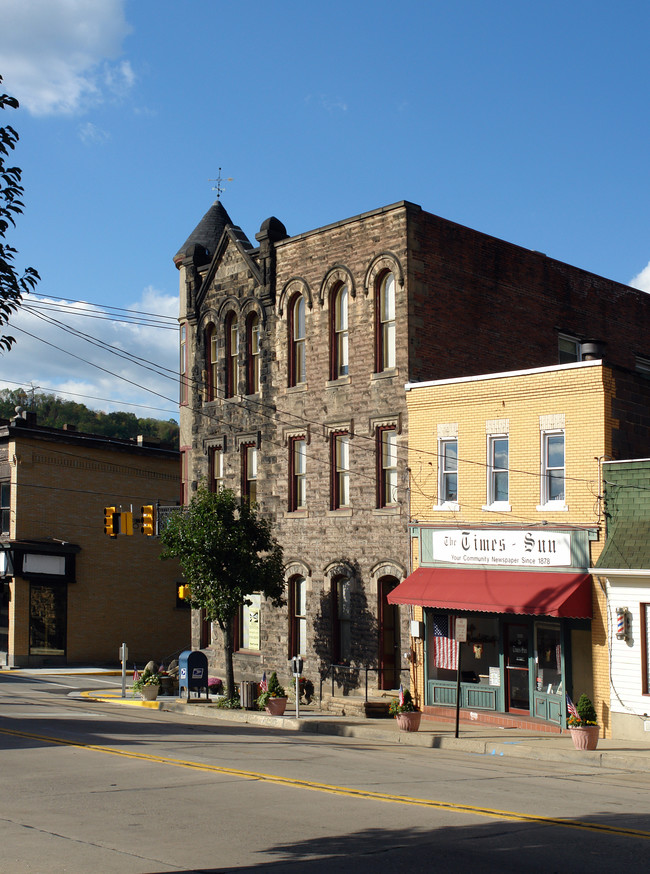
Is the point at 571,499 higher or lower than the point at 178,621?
higher

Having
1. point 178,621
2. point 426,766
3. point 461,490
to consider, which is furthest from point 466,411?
point 178,621

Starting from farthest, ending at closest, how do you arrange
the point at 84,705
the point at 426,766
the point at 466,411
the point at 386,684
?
the point at 84,705, the point at 386,684, the point at 466,411, the point at 426,766

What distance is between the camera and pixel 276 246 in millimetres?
31047

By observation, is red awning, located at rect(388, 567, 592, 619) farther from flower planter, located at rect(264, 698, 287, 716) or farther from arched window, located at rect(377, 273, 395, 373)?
Result: arched window, located at rect(377, 273, 395, 373)

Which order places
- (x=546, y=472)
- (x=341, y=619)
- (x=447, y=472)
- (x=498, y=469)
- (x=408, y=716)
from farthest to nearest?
(x=341, y=619) < (x=447, y=472) < (x=498, y=469) < (x=546, y=472) < (x=408, y=716)

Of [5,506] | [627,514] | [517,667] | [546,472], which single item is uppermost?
[5,506]

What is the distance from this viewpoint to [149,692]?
29.5 m

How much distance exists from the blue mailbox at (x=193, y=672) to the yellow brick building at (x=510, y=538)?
706 cm

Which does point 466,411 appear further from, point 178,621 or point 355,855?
point 178,621

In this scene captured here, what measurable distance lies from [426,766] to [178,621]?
1255 inches

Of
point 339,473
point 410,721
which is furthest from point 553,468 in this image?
point 339,473

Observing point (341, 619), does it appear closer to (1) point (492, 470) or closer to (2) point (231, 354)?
(1) point (492, 470)

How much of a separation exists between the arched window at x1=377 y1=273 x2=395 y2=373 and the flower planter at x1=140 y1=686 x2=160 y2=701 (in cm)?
1132

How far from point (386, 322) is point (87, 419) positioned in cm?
7173
